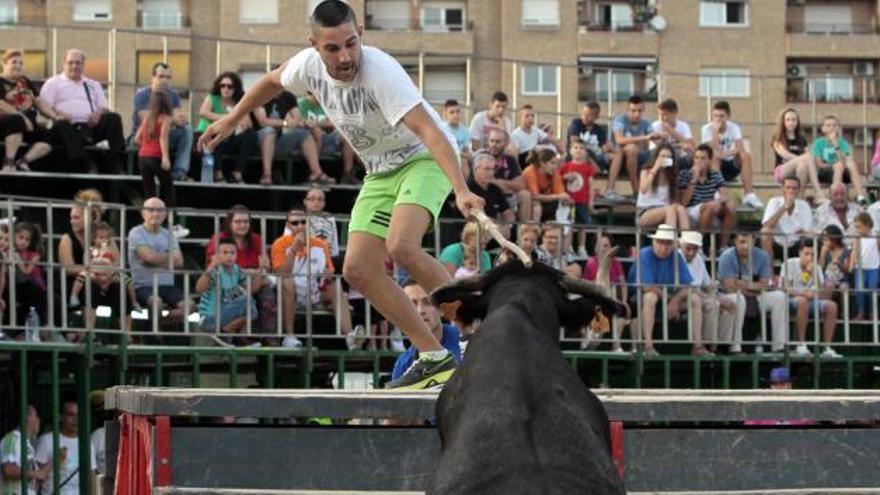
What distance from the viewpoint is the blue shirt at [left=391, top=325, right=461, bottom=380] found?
11.5 meters

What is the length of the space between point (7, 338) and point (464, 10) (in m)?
43.1

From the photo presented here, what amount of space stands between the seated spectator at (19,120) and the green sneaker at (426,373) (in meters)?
8.76

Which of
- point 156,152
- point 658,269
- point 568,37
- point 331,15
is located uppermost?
point 568,37

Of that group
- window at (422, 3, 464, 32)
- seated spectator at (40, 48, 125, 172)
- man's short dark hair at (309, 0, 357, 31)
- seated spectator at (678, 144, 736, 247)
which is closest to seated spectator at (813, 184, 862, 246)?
seated spectator at (678, 144, 736, 247)

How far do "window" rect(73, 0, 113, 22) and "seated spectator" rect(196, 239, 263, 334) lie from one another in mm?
39713

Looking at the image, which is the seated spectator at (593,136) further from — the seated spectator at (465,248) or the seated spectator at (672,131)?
the seated spectator at (465,248)

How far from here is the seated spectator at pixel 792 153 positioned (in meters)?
22.3

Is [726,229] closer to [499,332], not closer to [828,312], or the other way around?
[828,312]

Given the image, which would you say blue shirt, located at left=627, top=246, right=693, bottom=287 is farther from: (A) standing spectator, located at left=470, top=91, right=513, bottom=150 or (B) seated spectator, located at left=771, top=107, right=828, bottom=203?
(B) seated spectator, located at left=771, top=107, right=828, bottom=203

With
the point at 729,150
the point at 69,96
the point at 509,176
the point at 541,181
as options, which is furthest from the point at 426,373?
the point at 729,150

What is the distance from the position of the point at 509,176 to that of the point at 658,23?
40.9 meters

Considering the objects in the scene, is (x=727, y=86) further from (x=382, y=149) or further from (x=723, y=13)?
(x=382, y=149)

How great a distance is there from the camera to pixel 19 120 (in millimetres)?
18297

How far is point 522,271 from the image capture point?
6863mm
